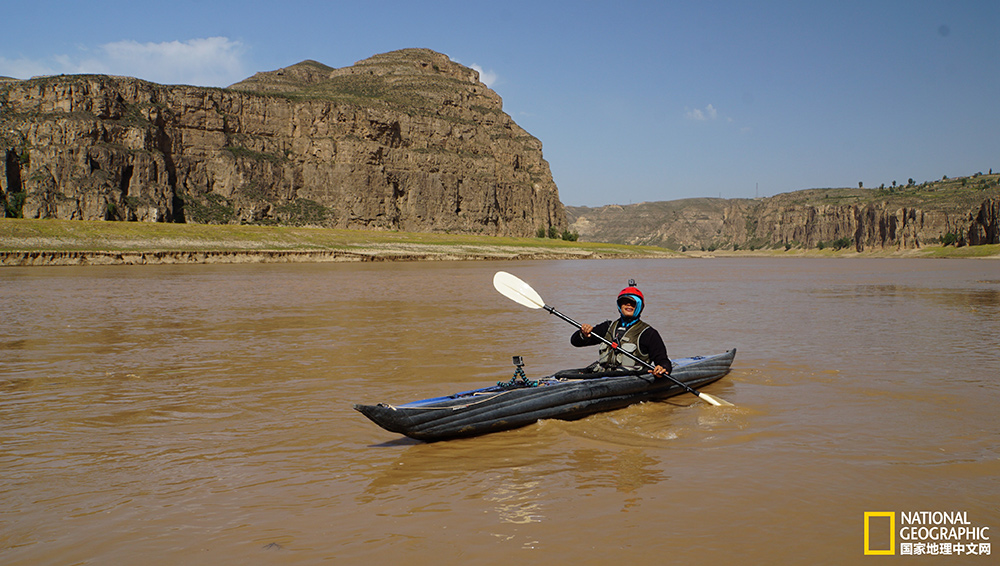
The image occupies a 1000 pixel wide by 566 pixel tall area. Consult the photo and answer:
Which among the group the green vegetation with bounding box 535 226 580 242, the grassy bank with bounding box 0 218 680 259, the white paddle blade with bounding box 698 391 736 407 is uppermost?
the green vegetation with bounding box 535 226 580 242

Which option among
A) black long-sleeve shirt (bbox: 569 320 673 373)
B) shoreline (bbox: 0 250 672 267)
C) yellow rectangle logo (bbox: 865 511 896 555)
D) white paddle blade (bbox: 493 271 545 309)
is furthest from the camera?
shoreline (bbox: 0 250 672 267)

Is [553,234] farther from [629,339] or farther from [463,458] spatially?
[463,458]

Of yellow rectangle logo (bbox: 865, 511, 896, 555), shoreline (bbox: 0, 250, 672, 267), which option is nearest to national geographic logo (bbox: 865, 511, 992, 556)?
yellow rectangle logo (bbox: 865, 511, 896, 555)

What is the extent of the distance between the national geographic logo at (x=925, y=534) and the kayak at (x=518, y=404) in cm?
306

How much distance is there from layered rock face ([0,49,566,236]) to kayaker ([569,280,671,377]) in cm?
9280

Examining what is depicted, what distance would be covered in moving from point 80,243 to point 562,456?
2326 inches

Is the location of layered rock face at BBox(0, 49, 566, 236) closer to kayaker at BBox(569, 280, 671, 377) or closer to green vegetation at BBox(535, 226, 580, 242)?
green vegetation at BBox(535, 226, 580, 242)

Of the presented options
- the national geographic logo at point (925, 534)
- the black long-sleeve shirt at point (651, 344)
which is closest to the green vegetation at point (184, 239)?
the black long-sleeve shirt at point (651, 344)

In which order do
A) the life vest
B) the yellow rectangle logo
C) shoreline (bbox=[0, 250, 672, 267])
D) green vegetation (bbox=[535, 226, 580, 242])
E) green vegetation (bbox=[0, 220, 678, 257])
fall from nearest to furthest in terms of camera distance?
the yellow rectangle logo
the life vest
shoreline (bbox=[0, 250, 672, 267])
green vegetation (bbox=[0, 220, 678, 257])
green vegetation (bbox=[535, 226, 580, 242])

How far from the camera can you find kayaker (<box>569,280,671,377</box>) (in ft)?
24.5

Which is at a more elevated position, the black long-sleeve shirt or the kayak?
the black long-sleeve shirt

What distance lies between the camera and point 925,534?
4.09 metres

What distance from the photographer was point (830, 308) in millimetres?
18344

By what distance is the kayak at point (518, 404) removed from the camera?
578 centimetres
